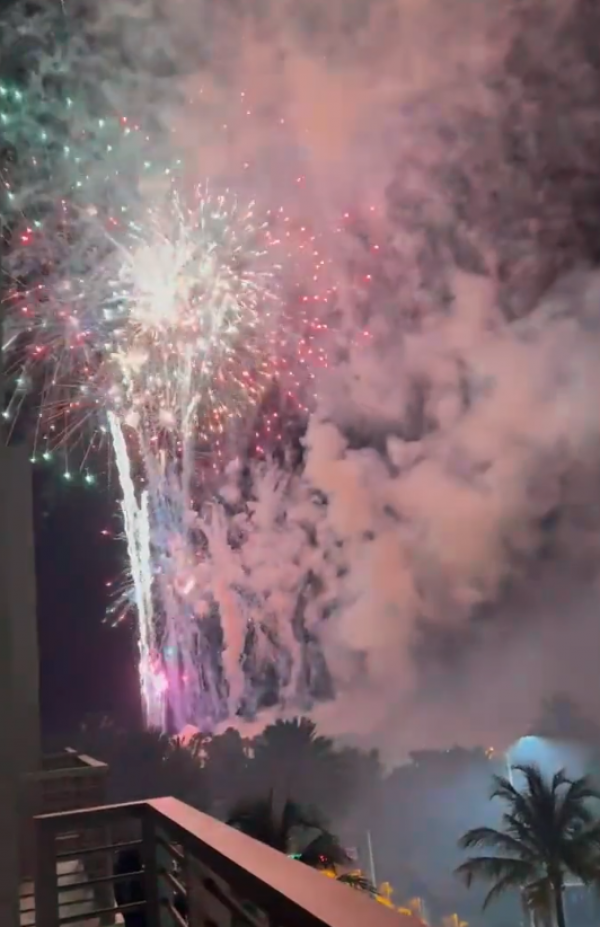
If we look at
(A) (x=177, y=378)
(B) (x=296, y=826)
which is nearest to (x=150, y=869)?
(B) (x=296, y=826)

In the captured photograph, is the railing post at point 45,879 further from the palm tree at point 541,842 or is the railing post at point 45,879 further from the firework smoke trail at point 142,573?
the palm tree at point 541,842

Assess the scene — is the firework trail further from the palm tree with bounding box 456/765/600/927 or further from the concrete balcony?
the palm tree with bounding box 456/765/600/927

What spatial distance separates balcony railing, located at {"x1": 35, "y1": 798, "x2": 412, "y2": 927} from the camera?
76 centimetres

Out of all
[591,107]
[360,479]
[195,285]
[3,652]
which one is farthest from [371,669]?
[591,107]

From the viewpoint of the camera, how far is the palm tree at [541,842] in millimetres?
2617

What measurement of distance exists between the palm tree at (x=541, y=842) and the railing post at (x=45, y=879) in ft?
4.58

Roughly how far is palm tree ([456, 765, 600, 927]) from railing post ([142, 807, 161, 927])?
1213 mm

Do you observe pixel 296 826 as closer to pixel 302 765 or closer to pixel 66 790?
pixel 302 765

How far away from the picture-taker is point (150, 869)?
173 cm

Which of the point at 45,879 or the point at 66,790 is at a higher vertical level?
the point at 66,790

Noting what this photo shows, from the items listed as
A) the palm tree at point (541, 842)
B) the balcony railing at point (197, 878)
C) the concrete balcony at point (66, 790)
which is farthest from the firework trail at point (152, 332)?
the palm tree at point (541, 842)

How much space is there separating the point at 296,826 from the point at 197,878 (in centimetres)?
150

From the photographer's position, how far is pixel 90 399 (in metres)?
2.79

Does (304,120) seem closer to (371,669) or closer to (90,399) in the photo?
(90,399)
